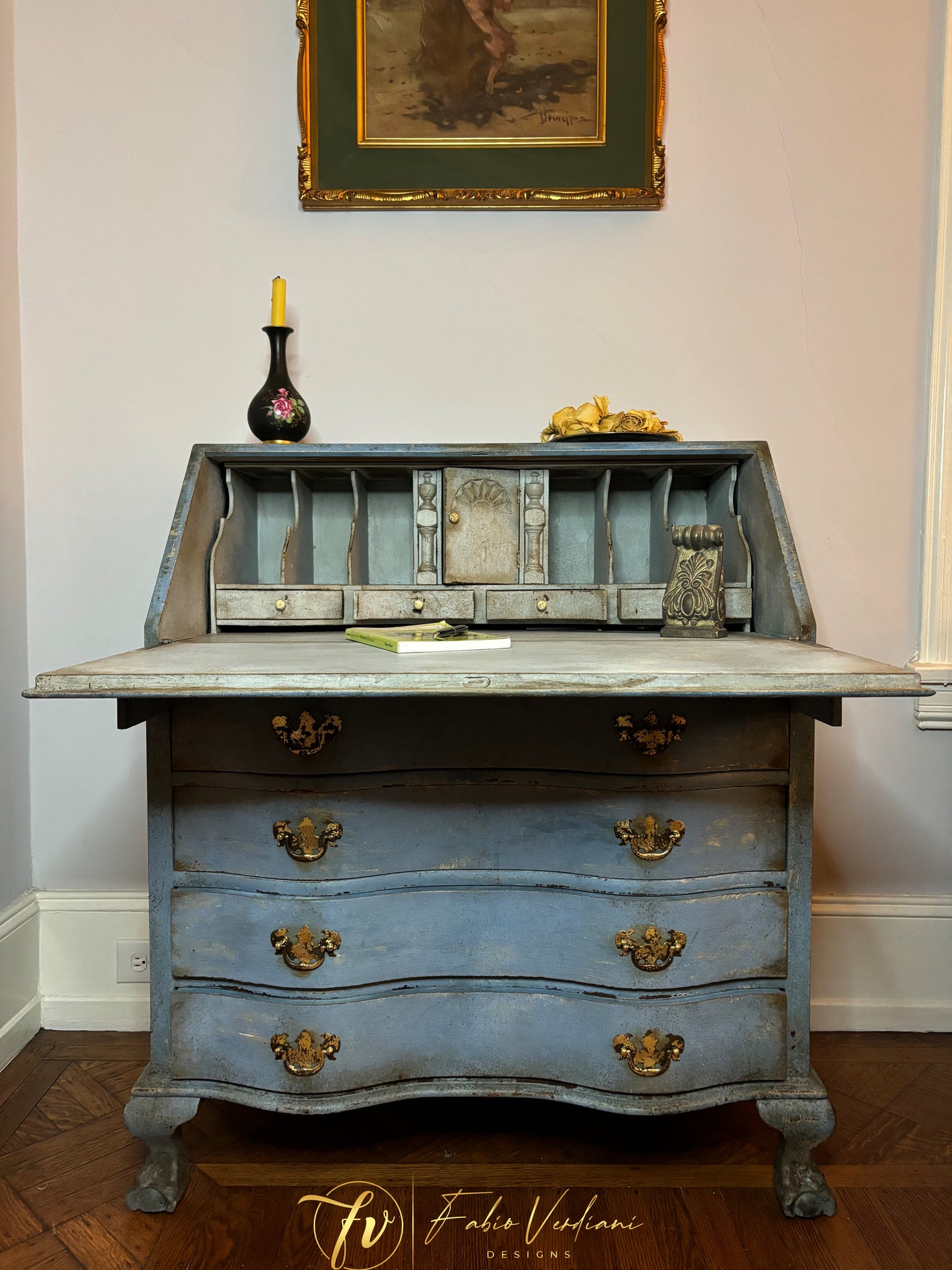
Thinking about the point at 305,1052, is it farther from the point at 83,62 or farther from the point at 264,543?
the point at 83,62

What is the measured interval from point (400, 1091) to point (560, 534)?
1347 mm

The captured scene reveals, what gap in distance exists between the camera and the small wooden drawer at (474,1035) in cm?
153

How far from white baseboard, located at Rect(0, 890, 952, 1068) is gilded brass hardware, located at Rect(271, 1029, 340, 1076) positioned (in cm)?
103

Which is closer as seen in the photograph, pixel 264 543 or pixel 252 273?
pixel 264 543

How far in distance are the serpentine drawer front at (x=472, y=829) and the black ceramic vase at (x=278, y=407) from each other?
0.91 m

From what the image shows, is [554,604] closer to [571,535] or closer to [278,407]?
[571,535]

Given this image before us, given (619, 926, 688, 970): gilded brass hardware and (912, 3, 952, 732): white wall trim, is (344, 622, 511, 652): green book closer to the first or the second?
(619, 926, 688, 970): gilded brass hardware

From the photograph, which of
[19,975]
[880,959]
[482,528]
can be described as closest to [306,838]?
[482,528]

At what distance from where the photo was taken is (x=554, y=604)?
1.86 m

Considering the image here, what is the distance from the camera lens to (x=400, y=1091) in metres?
1.54

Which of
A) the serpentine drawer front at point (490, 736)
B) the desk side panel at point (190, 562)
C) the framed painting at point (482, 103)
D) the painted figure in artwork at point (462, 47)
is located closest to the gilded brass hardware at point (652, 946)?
the serpentine drawer front at point (490, 736)

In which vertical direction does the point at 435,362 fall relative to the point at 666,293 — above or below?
below


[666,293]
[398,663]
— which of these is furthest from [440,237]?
[398,663]

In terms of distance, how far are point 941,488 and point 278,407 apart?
1.85m
